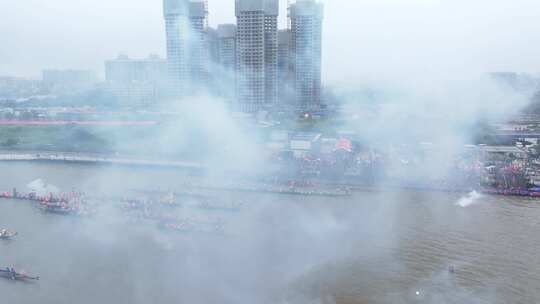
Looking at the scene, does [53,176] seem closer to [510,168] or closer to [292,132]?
[292,132]

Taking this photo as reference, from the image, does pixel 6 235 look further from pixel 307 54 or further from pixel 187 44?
pixel 307 54

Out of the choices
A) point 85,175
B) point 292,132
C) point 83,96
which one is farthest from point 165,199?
point 83,96

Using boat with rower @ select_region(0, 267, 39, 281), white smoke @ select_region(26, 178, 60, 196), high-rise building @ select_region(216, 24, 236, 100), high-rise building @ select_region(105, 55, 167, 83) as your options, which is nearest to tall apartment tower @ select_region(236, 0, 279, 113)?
high-rise building @ select_region(216, 24, 236, 100)

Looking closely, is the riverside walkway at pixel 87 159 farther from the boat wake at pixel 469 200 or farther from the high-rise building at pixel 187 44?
the boat wake at pixel 469 200

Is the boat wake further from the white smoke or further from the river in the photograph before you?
the white smoke

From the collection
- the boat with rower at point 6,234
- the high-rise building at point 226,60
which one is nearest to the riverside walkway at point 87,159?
the high-rise building at point 226,60
